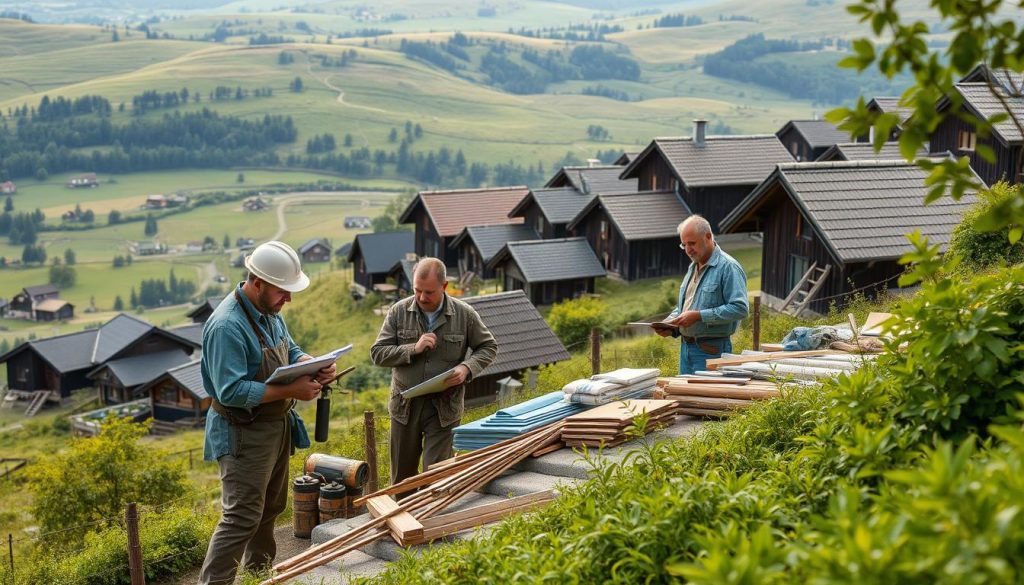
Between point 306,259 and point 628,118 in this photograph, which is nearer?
point 306,259

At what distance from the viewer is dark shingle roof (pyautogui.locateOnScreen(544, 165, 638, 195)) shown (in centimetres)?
4816

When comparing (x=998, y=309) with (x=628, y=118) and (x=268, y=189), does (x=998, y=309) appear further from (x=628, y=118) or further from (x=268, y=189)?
(x=628, y=118)

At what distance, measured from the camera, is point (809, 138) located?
5206 centimetres

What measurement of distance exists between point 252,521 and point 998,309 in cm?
455

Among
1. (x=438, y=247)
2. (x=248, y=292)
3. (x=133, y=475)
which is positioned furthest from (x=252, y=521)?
(x=438, y=247)

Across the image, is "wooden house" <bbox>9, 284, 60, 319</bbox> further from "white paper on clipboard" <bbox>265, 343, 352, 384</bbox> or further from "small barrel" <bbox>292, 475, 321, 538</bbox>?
"white paper on clipboard" <bbox>265, 343, 352, 384</bbox>

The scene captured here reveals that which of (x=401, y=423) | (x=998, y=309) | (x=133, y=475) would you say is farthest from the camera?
(x=133, y=475)

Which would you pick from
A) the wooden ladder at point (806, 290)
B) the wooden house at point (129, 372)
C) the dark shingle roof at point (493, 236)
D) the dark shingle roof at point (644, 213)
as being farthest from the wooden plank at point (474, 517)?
the wooden house at point (129, 372)

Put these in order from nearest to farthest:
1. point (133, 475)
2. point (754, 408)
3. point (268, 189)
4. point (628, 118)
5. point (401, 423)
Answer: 1. point (754, 408)
2. point (401, 423)
3. point (133, 475)
4. point (268, 189)
5. point (628, 118)

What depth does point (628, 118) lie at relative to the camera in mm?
196875

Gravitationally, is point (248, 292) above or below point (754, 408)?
above

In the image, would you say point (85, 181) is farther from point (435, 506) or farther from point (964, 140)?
point (435, 506)

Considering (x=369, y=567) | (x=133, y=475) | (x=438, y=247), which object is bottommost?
(x=438, y=247)

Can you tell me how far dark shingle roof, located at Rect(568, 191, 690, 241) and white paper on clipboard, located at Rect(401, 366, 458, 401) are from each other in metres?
30.8
